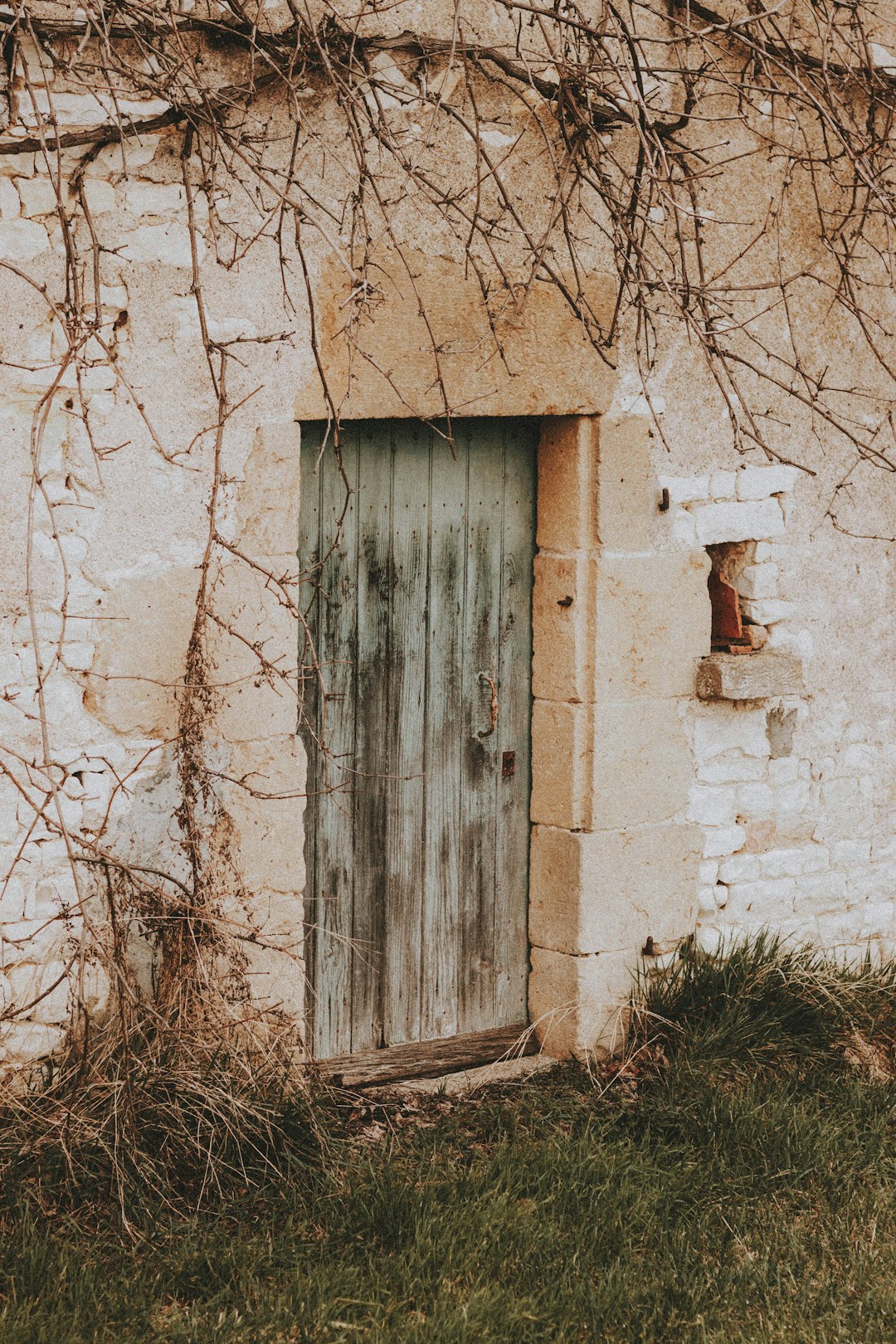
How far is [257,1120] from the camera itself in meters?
3.47

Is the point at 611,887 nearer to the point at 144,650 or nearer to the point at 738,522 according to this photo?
the point at 738,522

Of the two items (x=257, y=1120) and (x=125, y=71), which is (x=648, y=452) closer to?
(x=125, y=71)

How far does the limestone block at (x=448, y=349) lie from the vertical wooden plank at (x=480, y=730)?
0.79ft

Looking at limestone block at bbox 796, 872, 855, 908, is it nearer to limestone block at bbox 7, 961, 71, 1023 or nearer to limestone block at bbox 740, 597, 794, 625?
limestone block at bbox 740, 597, 794, 625

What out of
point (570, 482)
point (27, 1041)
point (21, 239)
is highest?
point (21, 239)

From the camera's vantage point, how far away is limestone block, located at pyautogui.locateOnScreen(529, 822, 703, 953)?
4445 mm

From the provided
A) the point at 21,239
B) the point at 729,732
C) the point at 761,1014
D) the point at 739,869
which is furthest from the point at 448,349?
the point at 761,1014

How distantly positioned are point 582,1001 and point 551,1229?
1189mm

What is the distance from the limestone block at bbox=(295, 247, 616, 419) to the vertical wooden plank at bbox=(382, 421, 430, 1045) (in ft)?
0.80

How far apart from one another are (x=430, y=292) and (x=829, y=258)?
1.58 meters

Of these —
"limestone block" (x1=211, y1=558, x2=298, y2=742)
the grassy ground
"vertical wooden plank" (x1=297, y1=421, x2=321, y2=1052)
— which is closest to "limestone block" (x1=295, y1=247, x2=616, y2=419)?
"vertical wooden plank" (x1=297, y1=421, x2=321, y2=1052)

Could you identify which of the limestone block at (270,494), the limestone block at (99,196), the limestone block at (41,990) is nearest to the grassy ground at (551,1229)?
the limestone block at (41,990)

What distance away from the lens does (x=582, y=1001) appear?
448 cm

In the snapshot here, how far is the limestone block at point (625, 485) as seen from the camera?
4.36 m
